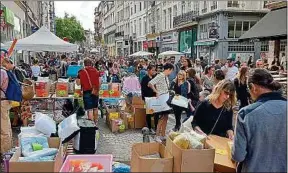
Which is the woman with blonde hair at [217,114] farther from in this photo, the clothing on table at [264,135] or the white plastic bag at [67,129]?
the white plastic bag at [67,129]

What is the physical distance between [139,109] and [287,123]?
6.00 meters

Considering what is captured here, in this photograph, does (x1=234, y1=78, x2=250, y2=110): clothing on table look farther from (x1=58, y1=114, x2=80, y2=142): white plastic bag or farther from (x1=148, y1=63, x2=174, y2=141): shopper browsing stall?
(x1=58, y1=114, x2=80, y2=142): white plastic bag

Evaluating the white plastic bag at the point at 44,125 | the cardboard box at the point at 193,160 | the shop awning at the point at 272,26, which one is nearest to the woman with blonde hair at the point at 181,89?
the white plastic bag at the point at 44,125

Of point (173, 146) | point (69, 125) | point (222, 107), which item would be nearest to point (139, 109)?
point (69, 125)

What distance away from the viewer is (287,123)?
2.80 m

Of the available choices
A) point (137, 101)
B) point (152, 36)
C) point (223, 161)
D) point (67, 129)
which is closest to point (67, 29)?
point (152, 36)

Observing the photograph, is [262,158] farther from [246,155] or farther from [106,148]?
[106,148]

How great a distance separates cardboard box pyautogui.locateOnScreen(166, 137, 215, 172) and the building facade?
69.7 ft

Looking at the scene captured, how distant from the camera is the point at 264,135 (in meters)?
2.80

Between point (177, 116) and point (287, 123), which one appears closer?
point (287, 123)

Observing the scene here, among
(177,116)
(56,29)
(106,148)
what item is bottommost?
(106,148)

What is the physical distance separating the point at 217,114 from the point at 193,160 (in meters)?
1.39

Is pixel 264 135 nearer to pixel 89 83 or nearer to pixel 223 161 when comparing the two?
pixel 223 161

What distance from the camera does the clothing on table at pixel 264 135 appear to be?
2.79 meters
